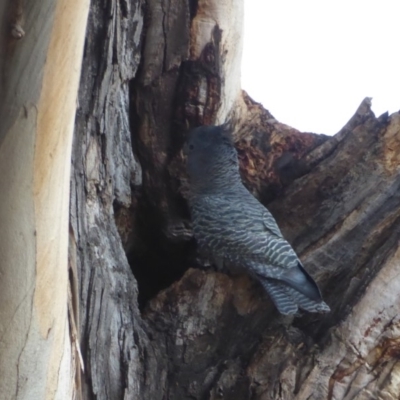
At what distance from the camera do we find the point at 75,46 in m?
1.57

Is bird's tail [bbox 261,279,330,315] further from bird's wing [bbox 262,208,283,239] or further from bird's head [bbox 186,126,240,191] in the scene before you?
bird's head [bbox 186,126,240,191]

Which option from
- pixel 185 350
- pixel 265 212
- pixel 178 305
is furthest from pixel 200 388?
pixel 265 212

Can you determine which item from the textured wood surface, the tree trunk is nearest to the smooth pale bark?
the tree trunk

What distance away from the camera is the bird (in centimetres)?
287

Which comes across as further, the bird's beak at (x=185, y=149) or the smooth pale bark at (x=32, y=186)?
the bird's beak at (x=185, y=149)

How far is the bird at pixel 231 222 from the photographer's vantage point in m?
2.87

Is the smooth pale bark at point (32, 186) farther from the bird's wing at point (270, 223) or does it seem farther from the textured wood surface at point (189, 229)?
the bird's wing at point (270, 223)

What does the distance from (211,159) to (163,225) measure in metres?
0.65

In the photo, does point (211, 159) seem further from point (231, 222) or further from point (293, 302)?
point (293, 302)

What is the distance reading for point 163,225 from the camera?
10.4 ft

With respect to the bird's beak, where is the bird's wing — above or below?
below

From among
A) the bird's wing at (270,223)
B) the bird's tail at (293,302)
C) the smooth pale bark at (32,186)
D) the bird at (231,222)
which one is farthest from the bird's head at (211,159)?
the smooth pale bark at (32,186)

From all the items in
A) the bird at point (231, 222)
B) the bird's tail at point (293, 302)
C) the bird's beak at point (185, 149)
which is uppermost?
the bird's beak at point (185, 149)

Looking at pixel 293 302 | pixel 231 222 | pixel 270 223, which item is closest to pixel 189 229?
pixel 231 222
